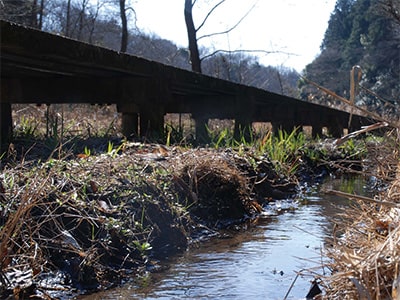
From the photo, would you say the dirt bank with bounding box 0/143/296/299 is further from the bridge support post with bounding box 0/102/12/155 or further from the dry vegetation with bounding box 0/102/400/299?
the bridge support post with bounding box 0/102/12/155

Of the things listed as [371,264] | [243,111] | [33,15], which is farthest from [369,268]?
[33,15]

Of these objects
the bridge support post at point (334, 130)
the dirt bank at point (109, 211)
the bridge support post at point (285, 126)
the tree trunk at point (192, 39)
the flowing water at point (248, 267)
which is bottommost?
the flowing water at point (248, 267)

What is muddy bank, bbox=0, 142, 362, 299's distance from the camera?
10.6ft

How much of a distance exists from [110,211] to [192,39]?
42.7 ft

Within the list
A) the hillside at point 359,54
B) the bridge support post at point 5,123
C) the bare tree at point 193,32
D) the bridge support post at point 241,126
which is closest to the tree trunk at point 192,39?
the bare tree at point 193,32

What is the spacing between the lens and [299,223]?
518cm

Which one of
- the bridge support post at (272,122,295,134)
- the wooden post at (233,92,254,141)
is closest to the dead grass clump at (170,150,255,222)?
the wooden post at (233,92,254,141)

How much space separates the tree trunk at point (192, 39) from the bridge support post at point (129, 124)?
898 centimetres

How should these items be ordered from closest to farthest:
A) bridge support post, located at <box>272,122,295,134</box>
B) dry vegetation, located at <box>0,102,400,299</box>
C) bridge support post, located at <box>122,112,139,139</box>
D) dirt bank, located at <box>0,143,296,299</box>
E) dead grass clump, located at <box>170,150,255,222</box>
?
dry vegetation, located at <box>0,102,400,299</box>, dirt bank, located at <box>0,143,296,299</box>, dead grass clump, located at <box>170,150,255,222</box>, bridge support post, located at <box>122,112,139,139</box>, bridge support post, located at <box>272,122,295,134</box>

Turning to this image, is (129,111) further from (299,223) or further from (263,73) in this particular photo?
(263,73)

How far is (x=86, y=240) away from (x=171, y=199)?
3.40 feet

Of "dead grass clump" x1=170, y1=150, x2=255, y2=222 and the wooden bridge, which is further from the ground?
the wooden bridge

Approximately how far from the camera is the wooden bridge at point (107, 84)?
576 cm

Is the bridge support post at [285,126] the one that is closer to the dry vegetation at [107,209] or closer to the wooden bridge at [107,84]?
the wooden bridge at [107,84]
